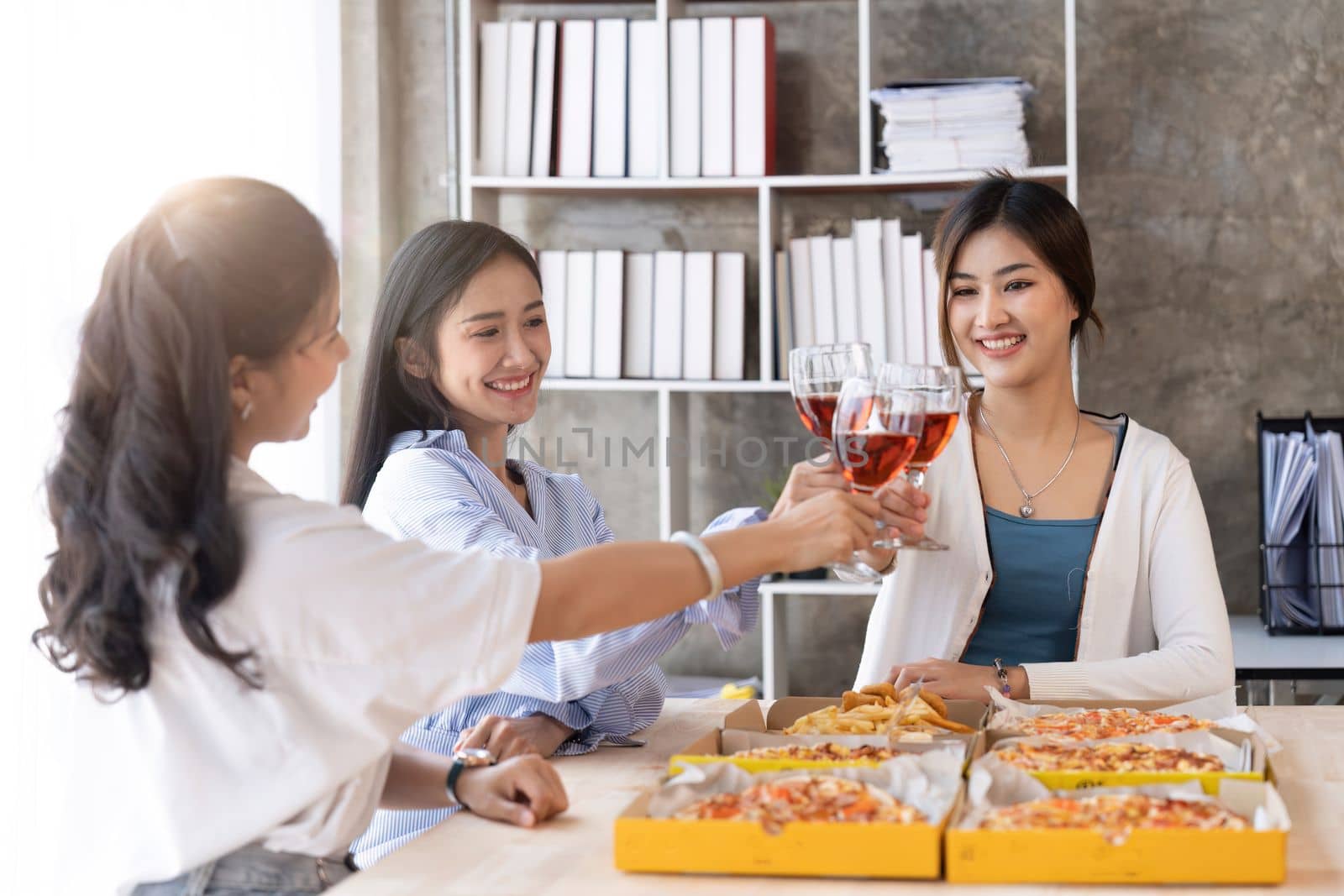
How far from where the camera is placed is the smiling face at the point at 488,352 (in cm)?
170

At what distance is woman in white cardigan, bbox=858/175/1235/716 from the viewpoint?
1896mm

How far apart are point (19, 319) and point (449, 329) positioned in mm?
700

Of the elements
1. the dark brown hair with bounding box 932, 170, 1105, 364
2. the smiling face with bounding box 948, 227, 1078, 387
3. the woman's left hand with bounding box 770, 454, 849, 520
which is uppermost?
the dark brown hair with bounding box 932, 170, 1105, 364

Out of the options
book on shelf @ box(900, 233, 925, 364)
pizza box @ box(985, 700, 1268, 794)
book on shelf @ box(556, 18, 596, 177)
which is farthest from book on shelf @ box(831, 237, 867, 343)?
pizza box @ box(985, 700, 1268, 794)

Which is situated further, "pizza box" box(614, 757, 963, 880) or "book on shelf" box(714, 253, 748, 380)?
"book on shelf" box(714, 253, 748, 380)

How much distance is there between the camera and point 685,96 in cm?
302

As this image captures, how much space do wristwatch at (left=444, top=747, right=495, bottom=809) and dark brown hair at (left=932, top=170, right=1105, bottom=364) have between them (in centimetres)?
111

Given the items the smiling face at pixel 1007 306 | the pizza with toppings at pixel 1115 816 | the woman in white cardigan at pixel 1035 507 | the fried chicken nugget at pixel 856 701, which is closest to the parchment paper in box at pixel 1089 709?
the fried chicken nugget at pixel 856 701

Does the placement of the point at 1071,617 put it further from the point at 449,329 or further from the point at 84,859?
the point at 84,859

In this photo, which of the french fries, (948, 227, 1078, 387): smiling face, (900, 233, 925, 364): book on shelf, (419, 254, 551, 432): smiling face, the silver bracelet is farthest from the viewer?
(900, 233, 925, 364): book on shelf

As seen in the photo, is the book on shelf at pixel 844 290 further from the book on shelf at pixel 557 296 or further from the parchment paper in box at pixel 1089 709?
the parchment paper in box at pixel 1089 709

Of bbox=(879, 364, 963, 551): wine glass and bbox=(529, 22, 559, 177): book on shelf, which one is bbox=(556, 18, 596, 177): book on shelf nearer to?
bbox=(529, 22, 559, 177): book on shelf

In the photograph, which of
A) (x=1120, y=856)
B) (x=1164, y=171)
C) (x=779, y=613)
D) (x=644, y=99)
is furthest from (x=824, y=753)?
(x=1164, y=171)

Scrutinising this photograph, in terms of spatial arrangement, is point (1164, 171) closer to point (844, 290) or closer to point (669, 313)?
point (844, 290)
